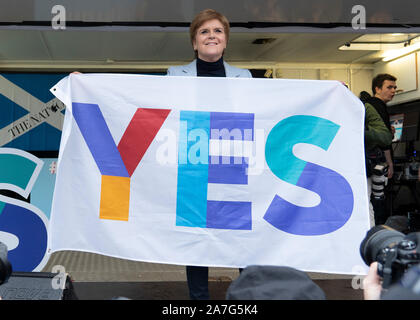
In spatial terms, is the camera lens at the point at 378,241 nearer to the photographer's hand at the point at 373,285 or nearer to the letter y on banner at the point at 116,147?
the photographer's hand at the point at 373,285

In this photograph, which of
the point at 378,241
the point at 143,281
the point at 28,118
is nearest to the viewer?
the point at 378,241

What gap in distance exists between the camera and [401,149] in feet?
25.0

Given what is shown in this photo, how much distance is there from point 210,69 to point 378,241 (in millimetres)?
1861

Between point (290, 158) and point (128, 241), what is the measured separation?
1099 millimetres

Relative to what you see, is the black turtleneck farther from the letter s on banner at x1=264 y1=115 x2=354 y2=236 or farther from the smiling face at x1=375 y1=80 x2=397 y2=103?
the smiling face at x1=375 y1=80 x2=397 y2=103

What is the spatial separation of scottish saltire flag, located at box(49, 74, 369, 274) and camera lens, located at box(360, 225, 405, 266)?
1297 millimetres

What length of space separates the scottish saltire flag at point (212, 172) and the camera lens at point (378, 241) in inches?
51.1

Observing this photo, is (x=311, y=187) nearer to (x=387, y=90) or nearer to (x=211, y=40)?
(x=211, y=40)

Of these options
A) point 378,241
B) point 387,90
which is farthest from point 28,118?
point 378,241

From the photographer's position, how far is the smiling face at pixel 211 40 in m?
3.12

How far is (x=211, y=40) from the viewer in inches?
123
